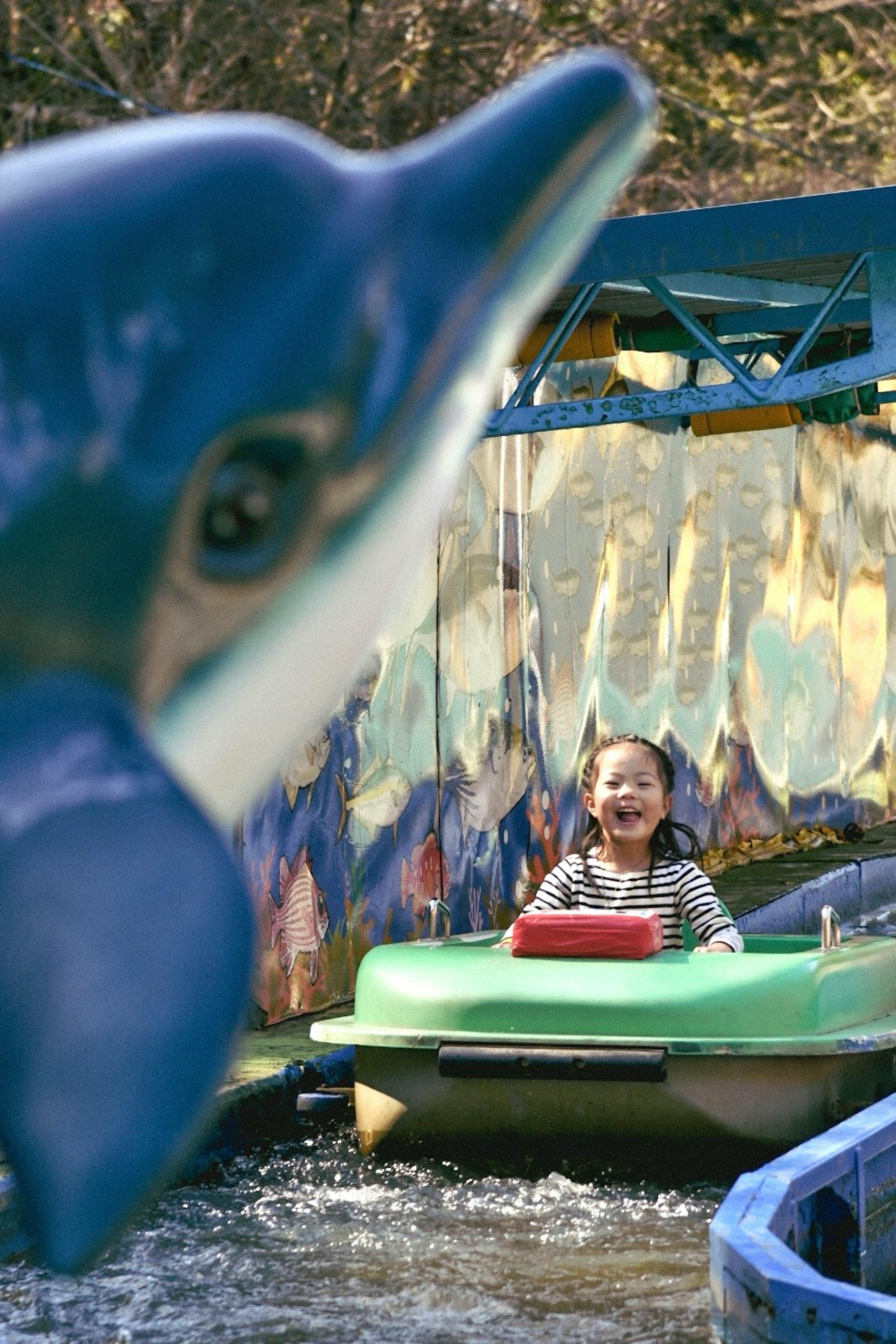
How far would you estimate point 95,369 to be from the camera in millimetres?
759

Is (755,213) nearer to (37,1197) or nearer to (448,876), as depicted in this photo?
(448,876)

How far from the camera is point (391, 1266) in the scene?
15.0 feet

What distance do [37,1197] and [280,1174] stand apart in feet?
16.3

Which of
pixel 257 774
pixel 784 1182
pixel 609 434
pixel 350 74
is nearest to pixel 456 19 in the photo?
pixel 350 74

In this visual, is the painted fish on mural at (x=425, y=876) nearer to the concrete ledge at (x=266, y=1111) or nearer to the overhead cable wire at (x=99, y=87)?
the concrete ledge at (x=266, y=1111)

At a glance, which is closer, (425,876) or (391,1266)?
(391,1266)

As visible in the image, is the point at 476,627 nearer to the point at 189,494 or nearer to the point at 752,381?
the point at 752,381

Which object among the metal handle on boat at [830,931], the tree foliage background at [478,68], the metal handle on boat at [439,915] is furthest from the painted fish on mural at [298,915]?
the tree foliage background at [478,68]

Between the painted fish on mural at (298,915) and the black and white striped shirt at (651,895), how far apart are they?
1259 millimetres

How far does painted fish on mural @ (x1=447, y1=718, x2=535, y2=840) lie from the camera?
28.2ft

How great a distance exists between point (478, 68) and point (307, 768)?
36.6 ft

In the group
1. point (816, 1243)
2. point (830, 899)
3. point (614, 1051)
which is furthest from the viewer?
point (830, 899)

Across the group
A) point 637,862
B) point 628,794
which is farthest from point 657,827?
point 628,794

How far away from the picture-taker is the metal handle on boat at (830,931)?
5.68 meters
